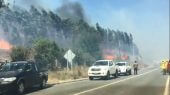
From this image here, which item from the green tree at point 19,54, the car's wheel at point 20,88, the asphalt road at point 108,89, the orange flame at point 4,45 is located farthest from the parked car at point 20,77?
the orange flame at point 4,45

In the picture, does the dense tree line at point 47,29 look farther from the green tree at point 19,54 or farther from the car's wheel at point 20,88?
the car's wheel at point 20,88

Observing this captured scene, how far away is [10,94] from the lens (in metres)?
22.7

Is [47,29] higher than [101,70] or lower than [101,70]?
higher

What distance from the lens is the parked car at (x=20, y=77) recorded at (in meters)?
21.5

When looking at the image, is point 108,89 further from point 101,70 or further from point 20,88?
point 101,70

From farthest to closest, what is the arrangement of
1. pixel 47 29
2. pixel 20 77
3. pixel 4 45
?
pixel 47 29 < pixel 4 45 < pixel 20 77

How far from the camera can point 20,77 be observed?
22250 mm

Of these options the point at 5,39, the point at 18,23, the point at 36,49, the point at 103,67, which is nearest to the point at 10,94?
the point at 103,67

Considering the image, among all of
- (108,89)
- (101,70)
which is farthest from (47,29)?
(108,89)

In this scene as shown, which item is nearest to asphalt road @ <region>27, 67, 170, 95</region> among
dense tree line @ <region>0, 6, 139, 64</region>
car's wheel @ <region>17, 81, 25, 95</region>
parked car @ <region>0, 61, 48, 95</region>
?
car's wheel @ <region>17, 81, 25, 95</region>

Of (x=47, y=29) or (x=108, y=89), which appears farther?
(x=47, y=29)

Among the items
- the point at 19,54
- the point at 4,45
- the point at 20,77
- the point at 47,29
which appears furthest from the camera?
the point at 47,29

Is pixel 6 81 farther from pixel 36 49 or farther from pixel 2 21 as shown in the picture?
pixel 2 21

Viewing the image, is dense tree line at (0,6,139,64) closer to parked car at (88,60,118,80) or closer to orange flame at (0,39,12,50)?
orange flame at (0,39,12,50)
